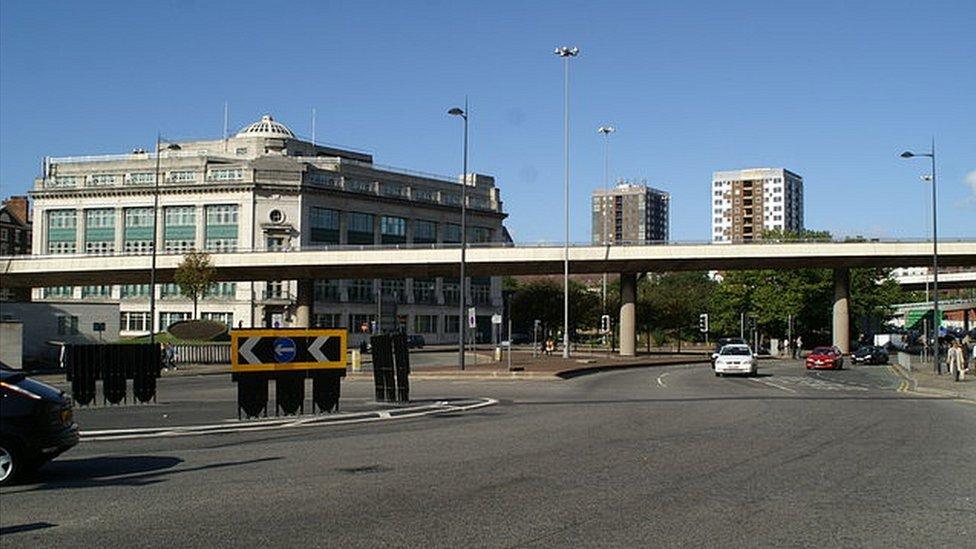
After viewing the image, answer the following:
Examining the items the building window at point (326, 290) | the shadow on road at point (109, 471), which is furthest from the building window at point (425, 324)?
the shadow on road at point (109, 471)

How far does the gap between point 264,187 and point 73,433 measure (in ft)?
313

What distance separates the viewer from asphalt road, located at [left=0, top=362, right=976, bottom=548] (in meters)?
9.16

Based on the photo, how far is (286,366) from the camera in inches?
874

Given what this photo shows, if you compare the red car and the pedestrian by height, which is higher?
the pedestrian

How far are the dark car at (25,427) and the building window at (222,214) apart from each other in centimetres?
9630

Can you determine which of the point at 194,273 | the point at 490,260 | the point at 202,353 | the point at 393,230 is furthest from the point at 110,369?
the point at 393,230

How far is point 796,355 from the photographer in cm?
8694

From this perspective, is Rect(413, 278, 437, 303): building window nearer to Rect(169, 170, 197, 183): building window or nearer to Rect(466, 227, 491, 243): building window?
Rect(466, 227, 491, 243): building window

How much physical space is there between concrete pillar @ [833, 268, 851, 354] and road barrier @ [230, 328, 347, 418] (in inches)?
2613

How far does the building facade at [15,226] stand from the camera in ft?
408

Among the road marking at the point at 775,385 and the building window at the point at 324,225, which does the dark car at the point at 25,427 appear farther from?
the building window at the point at 324,225

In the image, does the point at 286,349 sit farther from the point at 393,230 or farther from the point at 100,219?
the point at 100,219

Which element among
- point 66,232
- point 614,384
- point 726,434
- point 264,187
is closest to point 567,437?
point 726,434

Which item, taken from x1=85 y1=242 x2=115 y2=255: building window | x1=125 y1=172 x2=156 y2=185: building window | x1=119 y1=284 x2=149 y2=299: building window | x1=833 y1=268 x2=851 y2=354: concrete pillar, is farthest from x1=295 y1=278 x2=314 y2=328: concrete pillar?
x1=833 y1=268 x2=851 y2=354: concrete pillar
